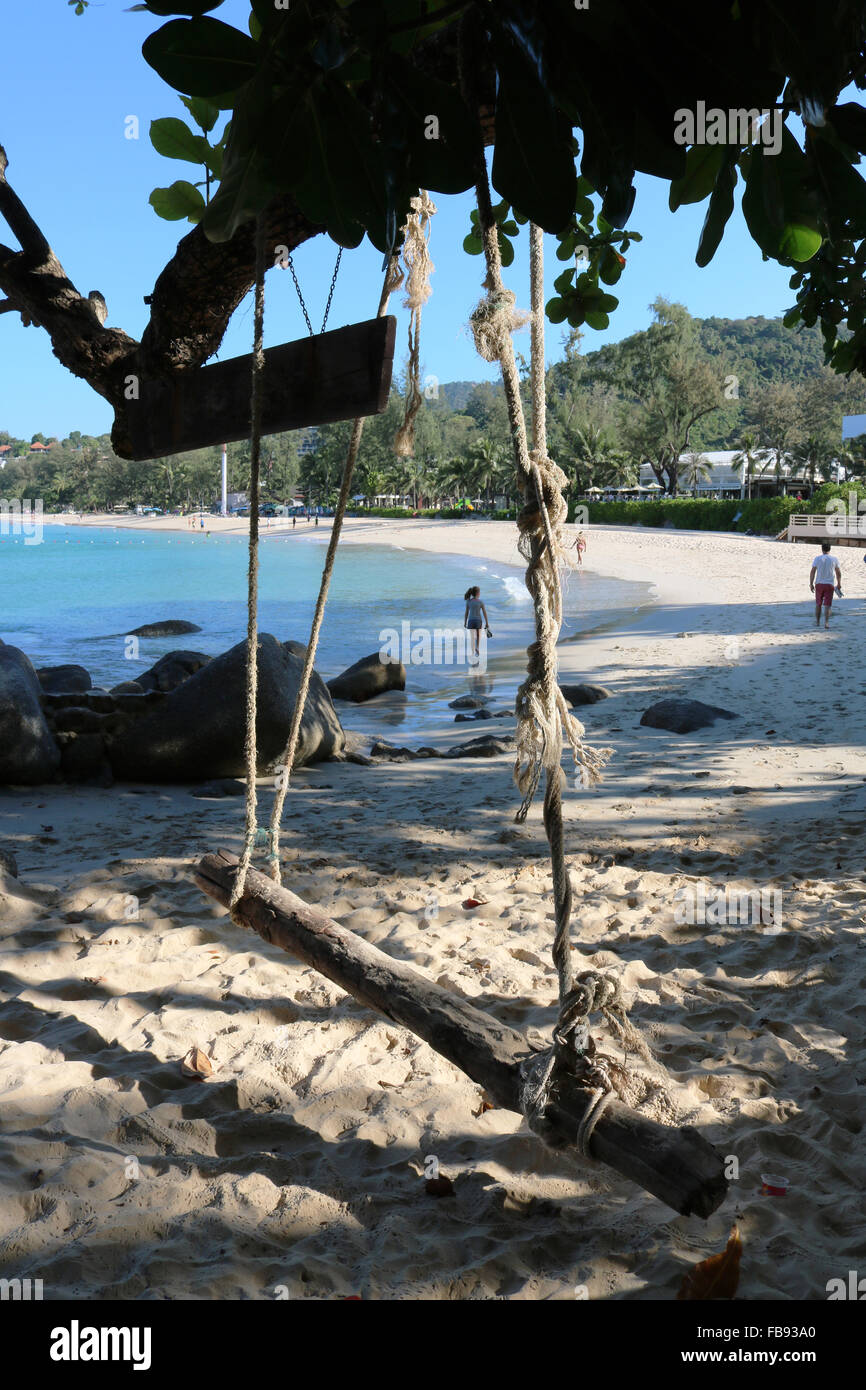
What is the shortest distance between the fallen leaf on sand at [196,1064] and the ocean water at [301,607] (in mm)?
7204

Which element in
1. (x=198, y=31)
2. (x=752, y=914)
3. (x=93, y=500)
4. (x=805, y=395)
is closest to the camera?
(x=198, y=31)

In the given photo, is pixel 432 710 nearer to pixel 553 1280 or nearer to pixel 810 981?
pixel 810 981

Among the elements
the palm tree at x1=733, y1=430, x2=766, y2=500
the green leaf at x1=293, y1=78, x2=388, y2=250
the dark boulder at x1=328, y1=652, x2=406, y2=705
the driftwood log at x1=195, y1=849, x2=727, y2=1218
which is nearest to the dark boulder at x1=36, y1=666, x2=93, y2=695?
the dark boulder at x1=328, y1=652, x2=406, y2=705

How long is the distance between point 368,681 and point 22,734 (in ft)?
19.2

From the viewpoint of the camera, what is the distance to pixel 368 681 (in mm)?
11758

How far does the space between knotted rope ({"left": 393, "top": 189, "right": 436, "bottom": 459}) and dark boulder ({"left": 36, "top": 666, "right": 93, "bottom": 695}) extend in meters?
8.41

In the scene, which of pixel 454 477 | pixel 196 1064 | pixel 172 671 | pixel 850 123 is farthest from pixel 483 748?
pixel 454 477

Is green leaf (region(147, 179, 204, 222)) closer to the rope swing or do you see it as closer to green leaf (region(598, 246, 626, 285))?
the rope swing

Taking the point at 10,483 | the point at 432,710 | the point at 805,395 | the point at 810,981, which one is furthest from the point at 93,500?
the point at 810,981

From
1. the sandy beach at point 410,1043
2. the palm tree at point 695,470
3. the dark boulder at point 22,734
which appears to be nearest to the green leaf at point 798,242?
the sandy beach at point 410,1043

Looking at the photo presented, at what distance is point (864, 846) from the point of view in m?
4.67

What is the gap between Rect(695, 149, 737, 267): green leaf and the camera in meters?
1.35
